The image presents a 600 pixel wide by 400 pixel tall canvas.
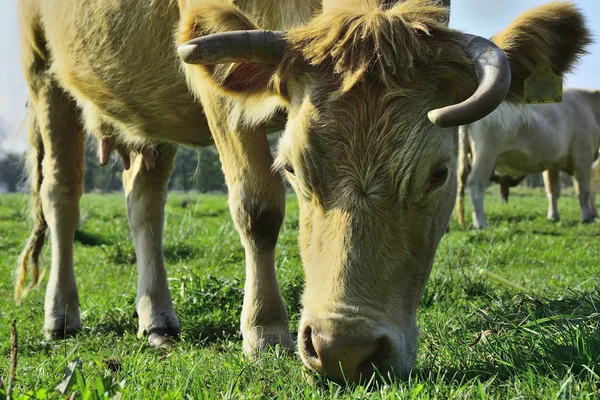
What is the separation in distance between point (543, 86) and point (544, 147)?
1034cm

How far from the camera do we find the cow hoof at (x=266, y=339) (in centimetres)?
338

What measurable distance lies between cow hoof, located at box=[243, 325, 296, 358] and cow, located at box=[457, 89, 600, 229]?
7475 mm

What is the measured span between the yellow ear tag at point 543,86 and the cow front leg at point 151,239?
8.33 ft

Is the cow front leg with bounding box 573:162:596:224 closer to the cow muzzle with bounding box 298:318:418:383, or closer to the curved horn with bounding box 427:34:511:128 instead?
the curved horn with bounding box 427:34:511:128

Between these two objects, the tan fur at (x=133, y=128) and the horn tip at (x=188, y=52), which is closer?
the horn tip at (x=188, y=52)

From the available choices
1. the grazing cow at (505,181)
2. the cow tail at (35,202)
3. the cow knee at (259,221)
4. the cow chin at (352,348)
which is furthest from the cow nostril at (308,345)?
the grazing cow at (505,181)

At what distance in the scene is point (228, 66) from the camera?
2.97m

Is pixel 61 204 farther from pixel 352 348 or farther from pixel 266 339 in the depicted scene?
pixel 352 348

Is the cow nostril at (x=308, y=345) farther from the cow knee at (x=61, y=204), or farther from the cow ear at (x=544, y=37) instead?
the cow knee at (x=61, y=204)

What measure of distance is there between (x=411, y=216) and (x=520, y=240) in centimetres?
552

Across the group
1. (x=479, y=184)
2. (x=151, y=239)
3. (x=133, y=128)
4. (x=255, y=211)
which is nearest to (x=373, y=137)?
(x=255, y=211)

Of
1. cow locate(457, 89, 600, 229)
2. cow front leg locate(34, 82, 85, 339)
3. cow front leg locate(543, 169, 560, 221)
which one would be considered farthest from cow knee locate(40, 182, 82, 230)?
cow front leg locate(543, 169, 560, 221)

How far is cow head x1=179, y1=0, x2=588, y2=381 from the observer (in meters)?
2.31

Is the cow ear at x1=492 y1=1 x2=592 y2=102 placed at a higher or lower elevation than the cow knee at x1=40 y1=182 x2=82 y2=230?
higher
